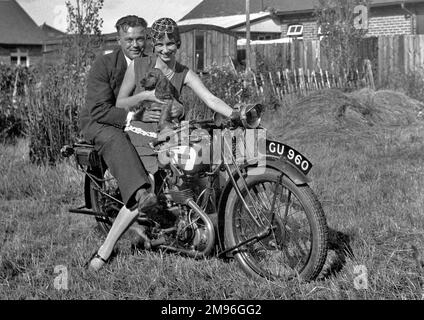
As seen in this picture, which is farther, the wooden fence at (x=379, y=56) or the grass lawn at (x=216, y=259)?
the wooden fence at (x=379, y=56)

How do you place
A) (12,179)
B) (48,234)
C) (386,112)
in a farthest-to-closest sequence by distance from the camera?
(386,112), (12,179), (48,234)

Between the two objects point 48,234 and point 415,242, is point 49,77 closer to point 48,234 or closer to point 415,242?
Result: point 48,234

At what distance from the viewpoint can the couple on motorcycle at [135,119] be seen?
4.51 metres

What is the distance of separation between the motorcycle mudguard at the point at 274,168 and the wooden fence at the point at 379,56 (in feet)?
40.0

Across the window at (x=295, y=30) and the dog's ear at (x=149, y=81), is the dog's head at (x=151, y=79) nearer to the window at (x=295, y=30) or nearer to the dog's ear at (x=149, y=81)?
the dog's ear at (x=149, y=81)

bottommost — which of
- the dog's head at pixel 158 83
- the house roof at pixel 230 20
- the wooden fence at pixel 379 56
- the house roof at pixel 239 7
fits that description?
the dog's head at pixel 158 83

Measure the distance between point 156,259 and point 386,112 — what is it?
8096mm

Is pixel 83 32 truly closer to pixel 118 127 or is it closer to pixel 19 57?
pixel 118 127

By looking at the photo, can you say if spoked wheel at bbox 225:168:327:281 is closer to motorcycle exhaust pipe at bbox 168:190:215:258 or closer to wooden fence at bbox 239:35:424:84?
motorcycle exhaust pipe at bbox 168:190:215:258

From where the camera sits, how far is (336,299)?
3863mm

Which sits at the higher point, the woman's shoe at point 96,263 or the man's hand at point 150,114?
the man's hand at point 150,114

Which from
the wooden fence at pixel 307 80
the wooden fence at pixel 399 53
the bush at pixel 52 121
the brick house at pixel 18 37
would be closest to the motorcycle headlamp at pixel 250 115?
the bush at pixel 52 121

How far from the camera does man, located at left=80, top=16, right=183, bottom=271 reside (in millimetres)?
4551
